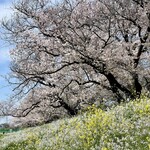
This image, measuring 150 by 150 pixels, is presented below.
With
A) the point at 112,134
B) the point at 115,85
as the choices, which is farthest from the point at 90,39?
the point at 112,134

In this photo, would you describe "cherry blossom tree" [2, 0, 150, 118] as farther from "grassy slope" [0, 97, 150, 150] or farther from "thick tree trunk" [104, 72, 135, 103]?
"grassy slope" [0, 97, 150, 150]

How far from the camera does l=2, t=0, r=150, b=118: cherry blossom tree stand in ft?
88.9

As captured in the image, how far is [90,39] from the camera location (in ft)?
93.5

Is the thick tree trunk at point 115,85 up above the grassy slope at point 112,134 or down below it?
above

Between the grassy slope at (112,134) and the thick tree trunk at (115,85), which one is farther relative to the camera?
the thick tree trunk at (115,85)

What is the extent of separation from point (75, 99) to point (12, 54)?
1168 cm

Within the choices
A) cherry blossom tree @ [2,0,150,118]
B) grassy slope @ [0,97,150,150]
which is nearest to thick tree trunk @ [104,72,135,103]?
cherry blossom tree @ [2,0,150,118]

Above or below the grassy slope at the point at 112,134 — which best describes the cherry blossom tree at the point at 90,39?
above

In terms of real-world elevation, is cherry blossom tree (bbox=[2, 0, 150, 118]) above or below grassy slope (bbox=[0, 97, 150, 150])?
above

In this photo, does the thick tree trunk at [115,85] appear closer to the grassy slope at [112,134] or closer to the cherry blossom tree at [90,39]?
the cherry blossom tree at [90,39]

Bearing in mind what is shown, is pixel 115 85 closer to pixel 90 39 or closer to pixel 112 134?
pixel 90 39

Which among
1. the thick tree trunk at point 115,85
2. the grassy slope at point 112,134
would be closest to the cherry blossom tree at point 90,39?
the thick tree trunk at point 115,85

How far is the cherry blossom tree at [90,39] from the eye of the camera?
27094mm

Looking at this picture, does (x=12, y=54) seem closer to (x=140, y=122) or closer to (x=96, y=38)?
(x=96, y=38)
